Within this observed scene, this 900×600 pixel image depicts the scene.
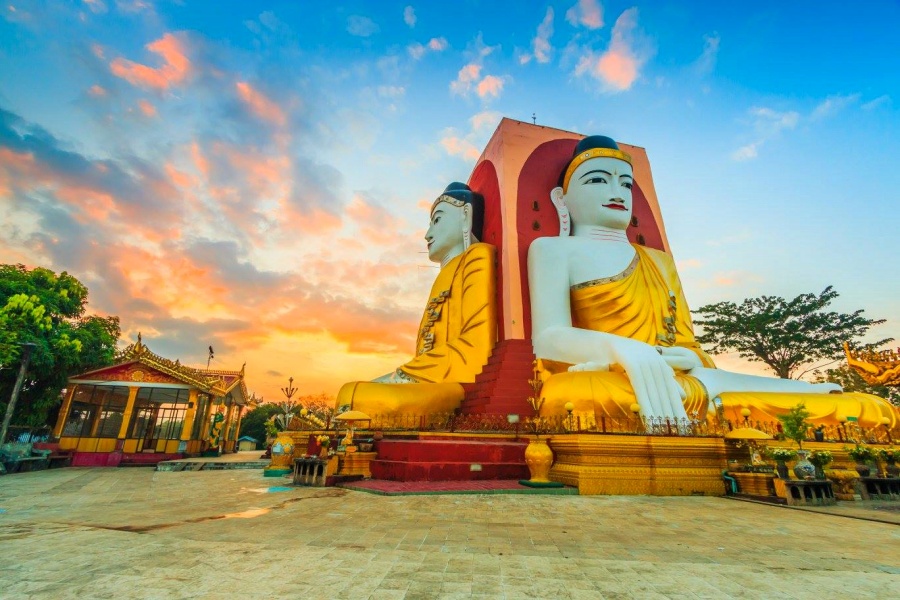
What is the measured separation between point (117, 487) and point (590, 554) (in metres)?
8.88

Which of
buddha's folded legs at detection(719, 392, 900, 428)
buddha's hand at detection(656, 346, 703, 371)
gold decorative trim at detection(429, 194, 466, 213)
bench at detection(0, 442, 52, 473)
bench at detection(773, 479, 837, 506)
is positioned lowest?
bench at detection(0, 442, 52, 473)

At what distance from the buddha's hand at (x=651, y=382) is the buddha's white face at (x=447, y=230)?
23.4 feet

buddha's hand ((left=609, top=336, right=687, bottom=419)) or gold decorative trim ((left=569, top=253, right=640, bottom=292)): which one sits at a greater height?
gold decorative trim ((left=569, top=253, right=640, bottom=292))

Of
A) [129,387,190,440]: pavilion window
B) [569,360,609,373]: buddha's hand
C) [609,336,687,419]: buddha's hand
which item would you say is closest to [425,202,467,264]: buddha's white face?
[569,360,609,373]: buddha's hand

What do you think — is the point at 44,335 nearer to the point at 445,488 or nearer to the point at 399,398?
the point at 399,398

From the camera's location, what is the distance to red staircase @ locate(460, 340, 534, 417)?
9.64 metres

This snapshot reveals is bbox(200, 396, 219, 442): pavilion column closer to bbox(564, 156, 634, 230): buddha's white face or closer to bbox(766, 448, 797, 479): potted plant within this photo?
bbox(564, 156, 634, 230): buddha's white face

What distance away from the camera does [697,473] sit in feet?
22.9

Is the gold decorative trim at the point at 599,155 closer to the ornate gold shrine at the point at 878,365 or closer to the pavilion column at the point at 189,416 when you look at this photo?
the ornate gold shrine at the point at 878,365

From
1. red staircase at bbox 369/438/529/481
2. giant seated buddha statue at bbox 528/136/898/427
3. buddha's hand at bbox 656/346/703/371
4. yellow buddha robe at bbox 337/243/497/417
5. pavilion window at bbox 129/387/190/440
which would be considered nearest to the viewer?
red staircase at bbox 369/438/529/481

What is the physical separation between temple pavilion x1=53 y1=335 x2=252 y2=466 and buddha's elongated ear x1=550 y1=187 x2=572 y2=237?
15231 millimetres

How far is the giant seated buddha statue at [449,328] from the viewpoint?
9969mm

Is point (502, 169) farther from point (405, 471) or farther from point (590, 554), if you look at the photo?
point (590, 554)

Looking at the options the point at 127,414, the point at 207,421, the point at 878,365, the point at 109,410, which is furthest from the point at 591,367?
the point at 109,410
